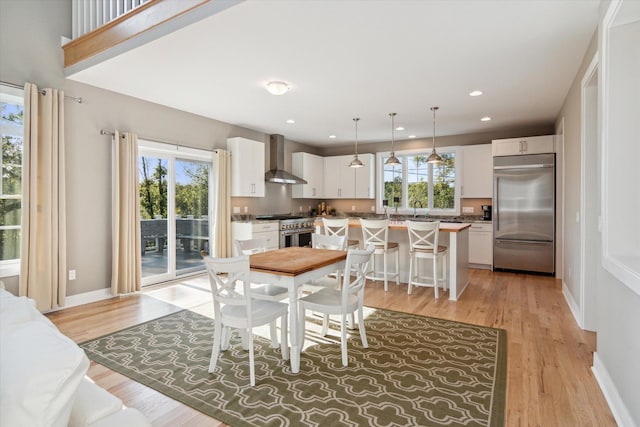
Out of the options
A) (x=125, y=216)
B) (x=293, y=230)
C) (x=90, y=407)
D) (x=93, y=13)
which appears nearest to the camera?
(x=90, y=407)

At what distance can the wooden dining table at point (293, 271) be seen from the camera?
2443 millimetres

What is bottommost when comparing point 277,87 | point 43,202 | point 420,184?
point 43,202

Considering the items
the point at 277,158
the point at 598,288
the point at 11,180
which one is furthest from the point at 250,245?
the point at 277,158

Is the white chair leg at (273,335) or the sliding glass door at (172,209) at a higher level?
the sliding glass door at (172,209)

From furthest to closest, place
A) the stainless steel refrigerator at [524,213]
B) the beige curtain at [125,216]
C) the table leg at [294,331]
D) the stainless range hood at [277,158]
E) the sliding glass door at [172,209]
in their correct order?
the stainless range hood at [277,158] → the stainless steel refrigerator at [524,213] → the sliding glass door at [172,209] → the beige curtain at [125,216] → the table leg at [294,331]

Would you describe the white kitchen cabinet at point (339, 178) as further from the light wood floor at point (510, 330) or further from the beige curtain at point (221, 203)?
the light wood floor at point (510, 330)

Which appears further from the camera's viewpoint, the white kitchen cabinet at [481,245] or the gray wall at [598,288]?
the white kitchen cabinet at [481,245]

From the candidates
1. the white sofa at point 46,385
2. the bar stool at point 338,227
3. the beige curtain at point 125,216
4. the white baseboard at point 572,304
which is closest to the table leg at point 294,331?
the white sofa at point 46,385

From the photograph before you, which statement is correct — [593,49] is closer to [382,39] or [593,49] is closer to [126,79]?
[382,39]

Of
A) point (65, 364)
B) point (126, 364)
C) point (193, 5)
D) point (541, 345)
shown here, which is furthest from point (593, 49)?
point (126, 364)

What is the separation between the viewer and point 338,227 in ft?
17.1

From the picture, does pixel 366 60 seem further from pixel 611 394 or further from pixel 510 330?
pixel 611 394

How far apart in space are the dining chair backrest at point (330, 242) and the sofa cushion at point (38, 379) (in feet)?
9.58

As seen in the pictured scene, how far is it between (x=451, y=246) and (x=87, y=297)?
4.49 meters
